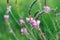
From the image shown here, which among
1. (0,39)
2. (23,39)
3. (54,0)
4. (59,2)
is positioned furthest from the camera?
(54,0)

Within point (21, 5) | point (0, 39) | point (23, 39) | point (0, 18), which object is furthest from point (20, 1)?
point (23, 39)

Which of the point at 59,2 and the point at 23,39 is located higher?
the point at 59,2

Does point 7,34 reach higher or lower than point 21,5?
lower

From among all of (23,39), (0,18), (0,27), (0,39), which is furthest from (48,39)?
(0,18)

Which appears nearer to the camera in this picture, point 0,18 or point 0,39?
point 0,39

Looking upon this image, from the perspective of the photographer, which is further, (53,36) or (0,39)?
(0,39)

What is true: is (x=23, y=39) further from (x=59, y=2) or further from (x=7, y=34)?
(x=59, y=2)

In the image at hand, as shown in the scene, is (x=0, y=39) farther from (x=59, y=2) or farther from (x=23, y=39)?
(x=59, y=2)

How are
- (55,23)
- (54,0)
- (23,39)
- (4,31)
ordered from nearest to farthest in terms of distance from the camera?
1. (55,23)
2. (23,39)
3. (4,31)
4. (54,0)

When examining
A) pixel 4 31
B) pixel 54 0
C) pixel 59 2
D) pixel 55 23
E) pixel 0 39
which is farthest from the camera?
pixel 54 0
